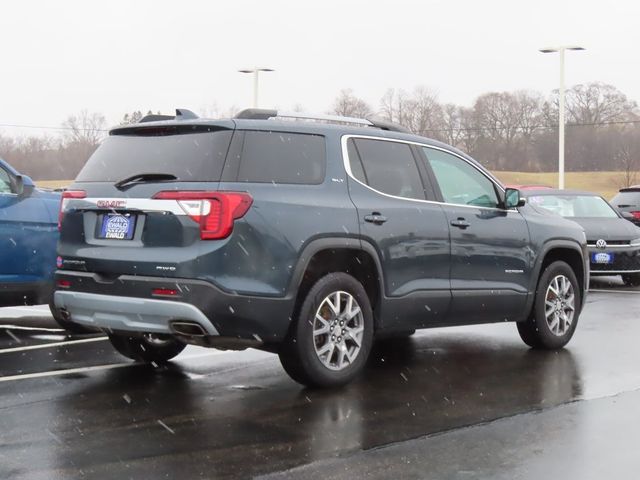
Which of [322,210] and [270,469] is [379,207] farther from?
[270,469]

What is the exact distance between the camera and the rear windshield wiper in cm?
602

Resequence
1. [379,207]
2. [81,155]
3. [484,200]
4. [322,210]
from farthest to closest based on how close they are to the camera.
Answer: [81,155] → [484,200] → [379,207] → [322,210]

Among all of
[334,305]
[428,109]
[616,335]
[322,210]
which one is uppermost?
[428,109]

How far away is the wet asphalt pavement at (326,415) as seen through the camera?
14.9 ft

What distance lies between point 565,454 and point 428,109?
78.8 meters

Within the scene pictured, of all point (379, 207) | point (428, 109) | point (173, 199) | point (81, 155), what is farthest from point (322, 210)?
point (428, 109)

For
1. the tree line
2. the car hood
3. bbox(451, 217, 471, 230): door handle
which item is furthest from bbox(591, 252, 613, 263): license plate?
the tree line

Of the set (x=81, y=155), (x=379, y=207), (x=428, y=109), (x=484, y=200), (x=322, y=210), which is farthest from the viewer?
(x=428, y=109)

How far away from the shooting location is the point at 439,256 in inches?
276

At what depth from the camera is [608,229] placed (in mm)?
14383

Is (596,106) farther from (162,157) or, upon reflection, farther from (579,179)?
(162,157)

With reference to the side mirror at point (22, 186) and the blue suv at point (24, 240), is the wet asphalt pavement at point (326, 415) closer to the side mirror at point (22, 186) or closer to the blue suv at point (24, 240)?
the blue suv at point (24, 240)

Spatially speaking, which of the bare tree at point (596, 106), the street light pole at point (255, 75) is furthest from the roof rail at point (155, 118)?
the bare tree at point (596, 106)

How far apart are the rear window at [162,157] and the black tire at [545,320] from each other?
3433 mm
